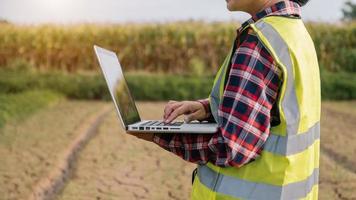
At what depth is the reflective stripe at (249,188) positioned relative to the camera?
149cm

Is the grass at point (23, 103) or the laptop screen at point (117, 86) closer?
the laptop screen at point (117, 86)

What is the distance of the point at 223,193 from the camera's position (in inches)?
59.9

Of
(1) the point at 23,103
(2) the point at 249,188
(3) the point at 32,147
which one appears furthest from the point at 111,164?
(2) the point at 249,188

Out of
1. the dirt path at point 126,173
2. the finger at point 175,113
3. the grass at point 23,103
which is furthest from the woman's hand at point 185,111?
the grass at point 23,103

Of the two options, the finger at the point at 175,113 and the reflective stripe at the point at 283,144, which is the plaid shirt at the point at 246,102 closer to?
the reflective stripe at the point at 283,144

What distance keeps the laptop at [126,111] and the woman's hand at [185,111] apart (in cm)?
2

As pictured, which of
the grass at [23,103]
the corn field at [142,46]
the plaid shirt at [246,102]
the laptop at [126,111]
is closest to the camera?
the plaid shirt at [246,102]

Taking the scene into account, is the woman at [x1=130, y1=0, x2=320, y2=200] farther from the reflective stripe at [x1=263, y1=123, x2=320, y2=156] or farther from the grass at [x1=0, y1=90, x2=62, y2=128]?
the grass at [x1=0, y1=90, x2=62, y2=128]

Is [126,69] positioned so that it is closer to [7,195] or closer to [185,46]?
[185,46]

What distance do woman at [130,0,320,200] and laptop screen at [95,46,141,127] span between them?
0.15 meters

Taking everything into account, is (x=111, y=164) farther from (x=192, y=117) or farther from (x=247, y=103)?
(x=247, y=103)

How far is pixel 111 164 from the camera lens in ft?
20.8

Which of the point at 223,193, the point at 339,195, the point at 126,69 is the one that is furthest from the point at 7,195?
the point at 126,69

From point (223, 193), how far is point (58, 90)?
12408 mm
